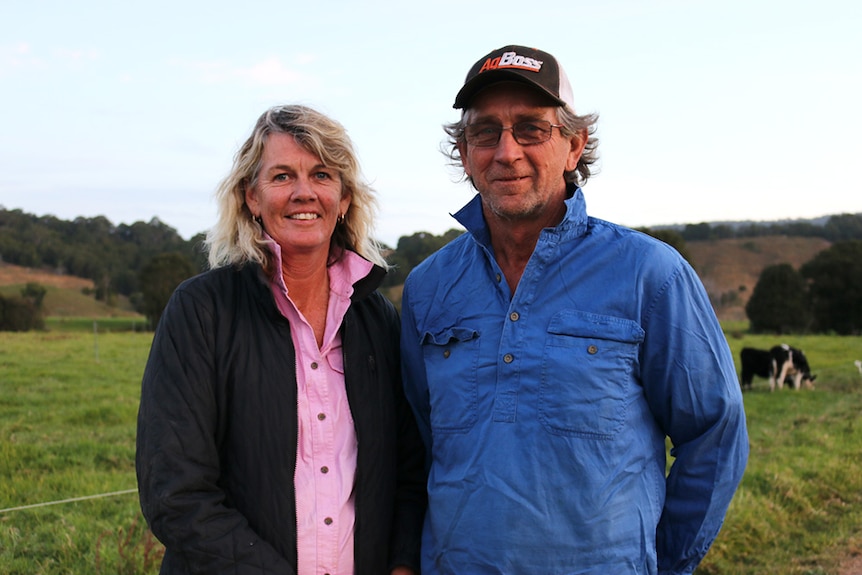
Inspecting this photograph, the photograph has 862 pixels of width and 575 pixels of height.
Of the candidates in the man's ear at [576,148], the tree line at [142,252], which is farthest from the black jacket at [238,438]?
the tree line at [142,252]

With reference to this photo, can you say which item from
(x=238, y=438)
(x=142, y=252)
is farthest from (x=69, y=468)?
(x=142, y=252)

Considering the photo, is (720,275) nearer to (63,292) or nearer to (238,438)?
(63,292)

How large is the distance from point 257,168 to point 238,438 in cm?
96

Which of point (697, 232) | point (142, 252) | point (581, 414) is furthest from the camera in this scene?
point (697, 232)

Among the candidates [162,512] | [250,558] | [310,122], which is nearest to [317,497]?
[250,558]

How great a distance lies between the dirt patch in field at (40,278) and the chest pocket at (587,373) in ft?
265

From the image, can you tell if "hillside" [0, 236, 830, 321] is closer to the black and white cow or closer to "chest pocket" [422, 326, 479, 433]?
the black and white cow

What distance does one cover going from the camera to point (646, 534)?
2568 mm

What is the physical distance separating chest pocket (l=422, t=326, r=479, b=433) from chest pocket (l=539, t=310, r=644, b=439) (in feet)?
0.85

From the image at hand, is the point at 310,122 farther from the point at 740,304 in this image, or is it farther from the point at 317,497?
the point at 740,304

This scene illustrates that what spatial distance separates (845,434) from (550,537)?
10471mm

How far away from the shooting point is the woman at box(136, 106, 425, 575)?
2471 mm

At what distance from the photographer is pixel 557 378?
8.34ft

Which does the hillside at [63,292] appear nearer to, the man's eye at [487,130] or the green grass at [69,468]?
the green grass at [69,468]
